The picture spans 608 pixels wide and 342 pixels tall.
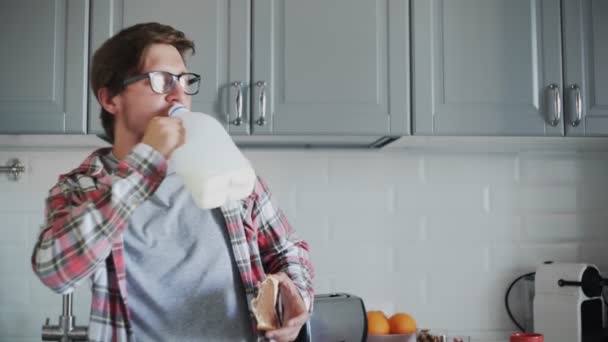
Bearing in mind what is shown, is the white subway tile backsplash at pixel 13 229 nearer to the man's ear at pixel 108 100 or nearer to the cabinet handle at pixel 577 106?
the man's ear at pixel 108 100

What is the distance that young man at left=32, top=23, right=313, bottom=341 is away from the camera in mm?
1116

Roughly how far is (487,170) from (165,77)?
137cm

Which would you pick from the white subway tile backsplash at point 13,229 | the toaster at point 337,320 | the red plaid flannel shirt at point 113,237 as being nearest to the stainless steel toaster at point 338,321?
the toaster at point 337,320

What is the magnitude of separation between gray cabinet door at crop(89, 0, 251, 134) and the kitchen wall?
37cm

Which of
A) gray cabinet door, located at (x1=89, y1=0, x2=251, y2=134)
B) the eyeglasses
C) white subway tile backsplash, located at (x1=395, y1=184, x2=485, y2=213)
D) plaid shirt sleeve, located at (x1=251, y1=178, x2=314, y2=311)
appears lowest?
plaid shirt sleeve, located at (x1=251, y1=178, x2=314, y2=311)

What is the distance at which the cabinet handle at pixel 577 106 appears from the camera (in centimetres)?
204

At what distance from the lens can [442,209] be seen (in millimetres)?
2340

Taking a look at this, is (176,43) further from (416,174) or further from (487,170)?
(487,170)

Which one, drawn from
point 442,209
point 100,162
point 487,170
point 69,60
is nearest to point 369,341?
point 442,209

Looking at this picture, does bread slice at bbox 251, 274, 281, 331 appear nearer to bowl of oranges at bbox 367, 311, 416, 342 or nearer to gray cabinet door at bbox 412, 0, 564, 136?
bowl of oranges at bbox 367, 311, 416, 342

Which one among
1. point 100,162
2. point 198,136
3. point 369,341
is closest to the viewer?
point 198,136

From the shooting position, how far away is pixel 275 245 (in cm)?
143

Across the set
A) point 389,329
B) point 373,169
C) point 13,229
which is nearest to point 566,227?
point 373,169

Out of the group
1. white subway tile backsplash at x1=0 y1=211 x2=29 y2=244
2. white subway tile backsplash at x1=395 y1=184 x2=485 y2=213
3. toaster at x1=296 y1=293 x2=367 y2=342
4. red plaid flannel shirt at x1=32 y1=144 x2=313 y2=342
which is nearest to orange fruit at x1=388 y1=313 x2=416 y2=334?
toaster at x1=296 y1=293 x2=367 y2=342
